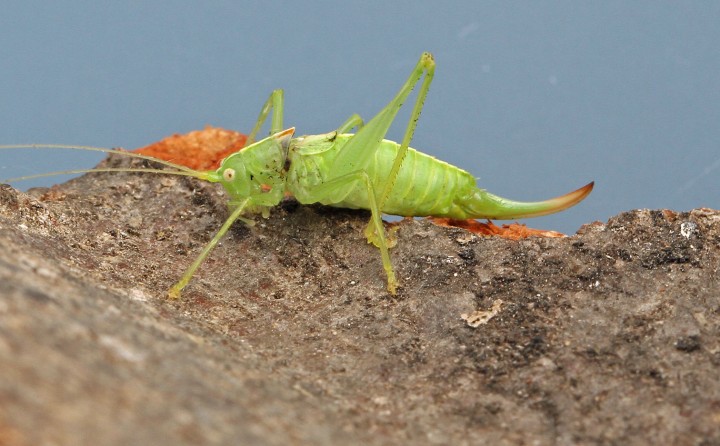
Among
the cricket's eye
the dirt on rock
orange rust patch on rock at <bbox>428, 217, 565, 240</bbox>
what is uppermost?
the cricket's eye

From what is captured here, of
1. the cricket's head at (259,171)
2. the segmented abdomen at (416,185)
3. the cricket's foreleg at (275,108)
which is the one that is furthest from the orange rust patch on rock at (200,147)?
the segmented abdomen at (416,185)

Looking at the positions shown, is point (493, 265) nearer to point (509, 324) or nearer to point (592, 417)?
point (509, 324)

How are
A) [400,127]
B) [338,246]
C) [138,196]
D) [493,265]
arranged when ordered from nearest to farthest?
[493,265]
[338,246]
[138,196]
[400,127]

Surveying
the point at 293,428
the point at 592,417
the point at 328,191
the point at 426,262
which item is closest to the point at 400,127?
the point at 328,191

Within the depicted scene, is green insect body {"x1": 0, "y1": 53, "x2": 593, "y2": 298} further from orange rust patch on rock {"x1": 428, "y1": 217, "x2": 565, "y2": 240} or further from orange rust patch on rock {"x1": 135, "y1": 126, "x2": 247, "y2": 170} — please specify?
orange rust patch on rock {"x1": 135, "y1": 126, "x2": 247, "y2": 170}

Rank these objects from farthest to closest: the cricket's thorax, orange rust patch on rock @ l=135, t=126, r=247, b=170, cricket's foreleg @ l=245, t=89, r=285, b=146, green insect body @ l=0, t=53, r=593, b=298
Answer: orange rust patch on rock @ l=135, t=126, r=247, b=170 → cricket's foreleg @ l=245, t=89, r=285, b=146 → the cricket's thorax → green insect body @ l=0, t=53, r=593, b=298

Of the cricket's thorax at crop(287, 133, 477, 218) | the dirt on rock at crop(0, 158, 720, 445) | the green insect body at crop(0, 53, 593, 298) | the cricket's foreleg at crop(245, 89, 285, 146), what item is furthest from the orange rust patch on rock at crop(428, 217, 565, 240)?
the cricket's foreleg at crop(245, 89, 285, 146)
